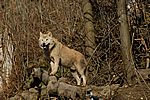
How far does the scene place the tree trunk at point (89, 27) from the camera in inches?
358

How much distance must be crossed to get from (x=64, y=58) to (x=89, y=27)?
1306 millimetres

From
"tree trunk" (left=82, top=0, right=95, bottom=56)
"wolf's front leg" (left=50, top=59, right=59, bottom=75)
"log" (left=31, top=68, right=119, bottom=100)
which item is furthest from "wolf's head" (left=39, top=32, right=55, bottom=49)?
"log" (left=31, top=68, right=119, bottom=100)

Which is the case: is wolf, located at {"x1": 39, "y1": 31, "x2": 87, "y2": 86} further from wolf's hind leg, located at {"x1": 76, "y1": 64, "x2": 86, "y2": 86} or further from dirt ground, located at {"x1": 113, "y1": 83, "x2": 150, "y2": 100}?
Answer: dirt ground, located at {"x1": 113, "y1": 83, "x2": 150, "y2": 100}

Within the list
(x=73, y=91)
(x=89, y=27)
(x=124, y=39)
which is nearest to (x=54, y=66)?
(x=89, y=27)

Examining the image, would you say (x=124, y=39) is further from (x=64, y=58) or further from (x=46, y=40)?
(x=46, y=40)

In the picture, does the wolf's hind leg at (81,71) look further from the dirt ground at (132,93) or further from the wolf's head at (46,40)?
the dirt ground at (132,93)

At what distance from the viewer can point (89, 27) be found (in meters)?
9.23

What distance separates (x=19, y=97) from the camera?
7.29 m

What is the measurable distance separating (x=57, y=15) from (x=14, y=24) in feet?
4.23

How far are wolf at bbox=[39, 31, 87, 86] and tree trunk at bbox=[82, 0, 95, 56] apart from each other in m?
0.78

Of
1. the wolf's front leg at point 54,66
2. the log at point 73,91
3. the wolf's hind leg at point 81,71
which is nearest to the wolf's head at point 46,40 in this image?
the wolf's front leg at point 54,66

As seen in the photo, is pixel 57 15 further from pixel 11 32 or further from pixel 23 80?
pixel 23 80

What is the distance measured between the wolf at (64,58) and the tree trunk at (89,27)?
0.78 m

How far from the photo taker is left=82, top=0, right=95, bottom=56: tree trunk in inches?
358
